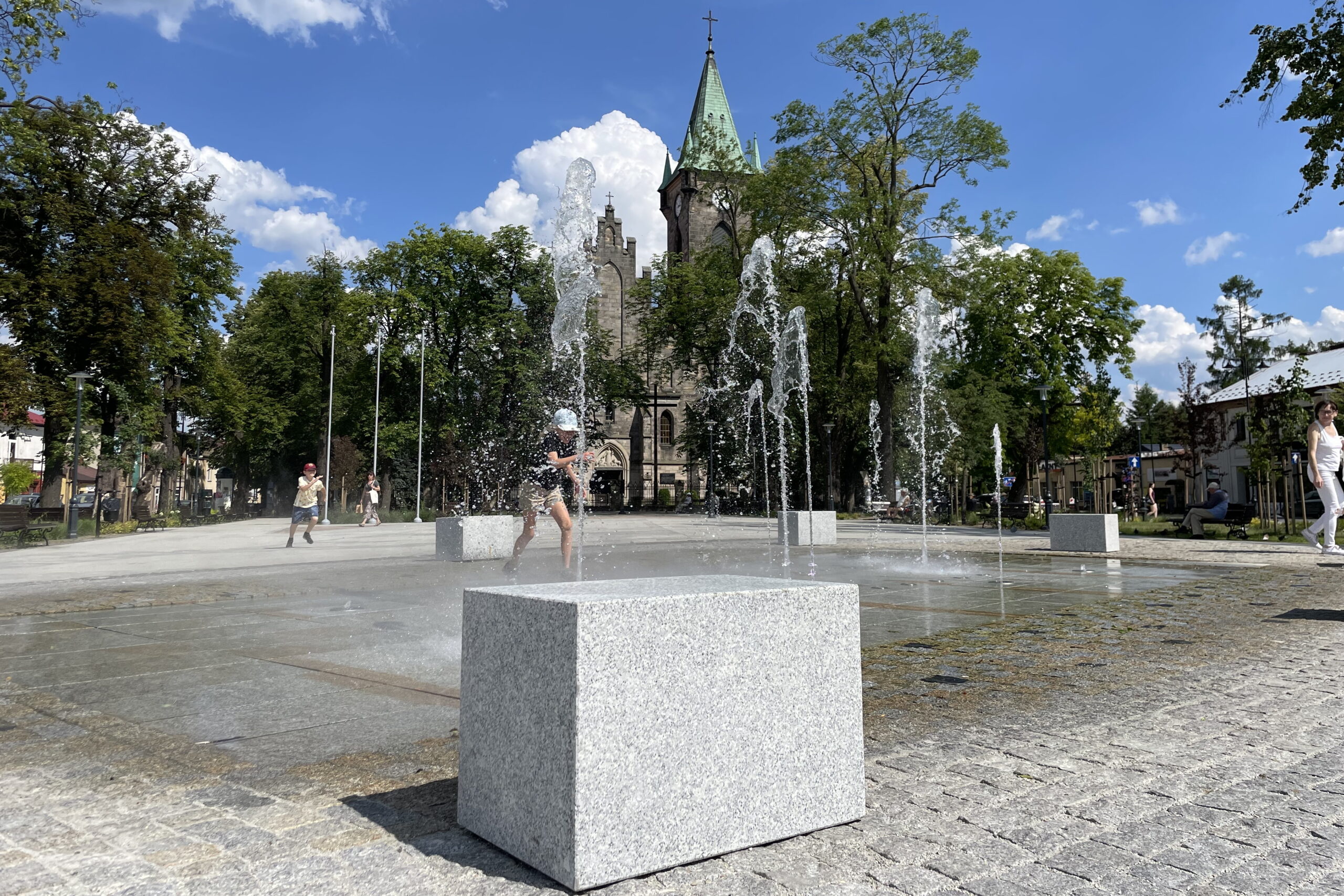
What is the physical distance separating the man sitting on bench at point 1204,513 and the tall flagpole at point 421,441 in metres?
27.9

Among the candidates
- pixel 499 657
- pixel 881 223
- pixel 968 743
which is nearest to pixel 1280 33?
pixel 881 223

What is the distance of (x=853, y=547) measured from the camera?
1797cm

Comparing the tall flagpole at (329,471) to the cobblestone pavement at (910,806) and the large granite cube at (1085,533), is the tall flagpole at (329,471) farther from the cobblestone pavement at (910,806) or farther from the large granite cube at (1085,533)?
the cobblestone pavement at (910,806)

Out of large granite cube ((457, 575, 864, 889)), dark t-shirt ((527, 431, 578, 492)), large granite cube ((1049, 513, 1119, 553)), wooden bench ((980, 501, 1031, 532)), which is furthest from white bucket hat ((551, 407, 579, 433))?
wooden bench ((980, 501, 1031, 532))

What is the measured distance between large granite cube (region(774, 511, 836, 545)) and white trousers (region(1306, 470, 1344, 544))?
855 cm

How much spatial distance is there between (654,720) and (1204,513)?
23.6 meters

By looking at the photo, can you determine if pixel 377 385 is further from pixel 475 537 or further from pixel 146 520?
pixel 475 537

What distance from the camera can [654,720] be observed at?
246 cm

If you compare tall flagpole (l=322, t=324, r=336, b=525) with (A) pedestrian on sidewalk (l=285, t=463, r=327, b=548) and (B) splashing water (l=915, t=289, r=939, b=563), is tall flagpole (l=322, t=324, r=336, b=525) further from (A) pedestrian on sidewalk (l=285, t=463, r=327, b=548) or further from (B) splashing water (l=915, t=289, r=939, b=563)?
(B) splashing water (l=915, t=289, r=939, b=563)

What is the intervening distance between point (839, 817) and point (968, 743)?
1153mm

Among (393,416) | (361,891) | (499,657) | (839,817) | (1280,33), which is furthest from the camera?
(393,416)

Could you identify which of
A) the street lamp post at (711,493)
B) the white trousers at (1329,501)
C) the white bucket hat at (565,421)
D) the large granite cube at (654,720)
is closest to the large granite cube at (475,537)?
the white bucket hat at (565,421)

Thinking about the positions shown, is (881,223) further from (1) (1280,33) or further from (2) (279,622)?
(2) (279,622)

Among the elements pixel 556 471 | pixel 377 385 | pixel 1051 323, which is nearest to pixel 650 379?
pixel 377 385
